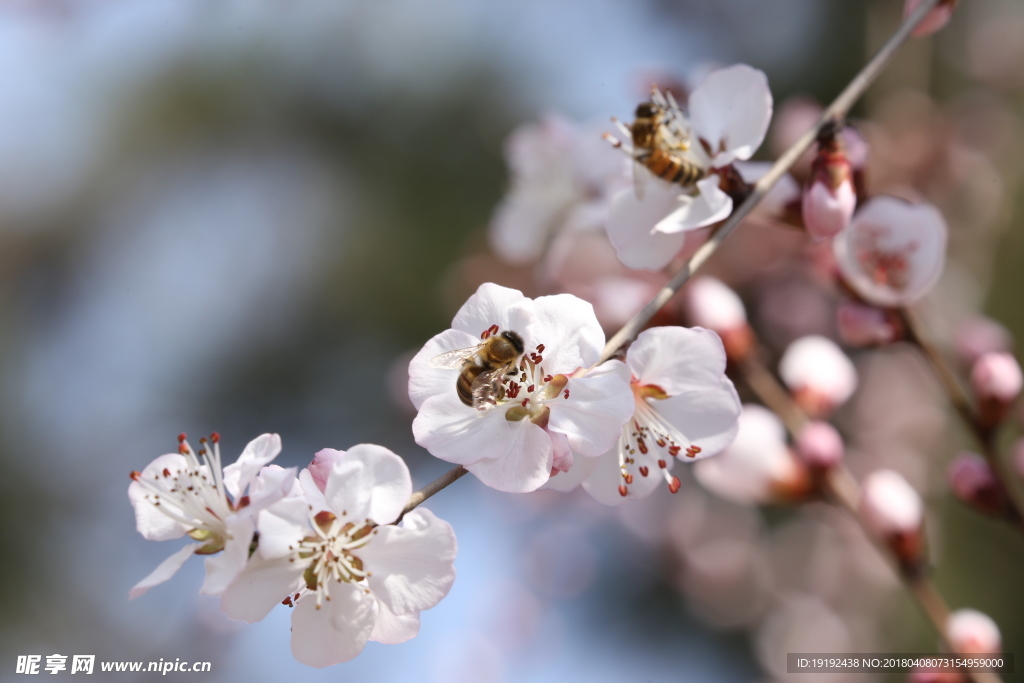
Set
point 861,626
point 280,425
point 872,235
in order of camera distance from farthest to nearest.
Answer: point 280,425
point 861,626
point 872,235

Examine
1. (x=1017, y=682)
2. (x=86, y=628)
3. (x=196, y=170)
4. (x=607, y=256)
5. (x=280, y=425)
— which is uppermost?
(x=607, y=256)

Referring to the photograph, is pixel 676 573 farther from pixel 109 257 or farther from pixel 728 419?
pixel 109 257

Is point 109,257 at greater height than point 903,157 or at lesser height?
lesser

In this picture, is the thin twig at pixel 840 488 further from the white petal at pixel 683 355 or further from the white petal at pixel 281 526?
the white petal at pixel 281 526

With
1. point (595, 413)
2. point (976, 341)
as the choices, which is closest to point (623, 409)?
point (595, 413)

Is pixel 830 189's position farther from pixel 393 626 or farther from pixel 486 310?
pixel 393 626

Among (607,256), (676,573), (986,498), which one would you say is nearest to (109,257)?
(607,256)

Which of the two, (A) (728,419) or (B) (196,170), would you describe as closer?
(A) (728,419)
